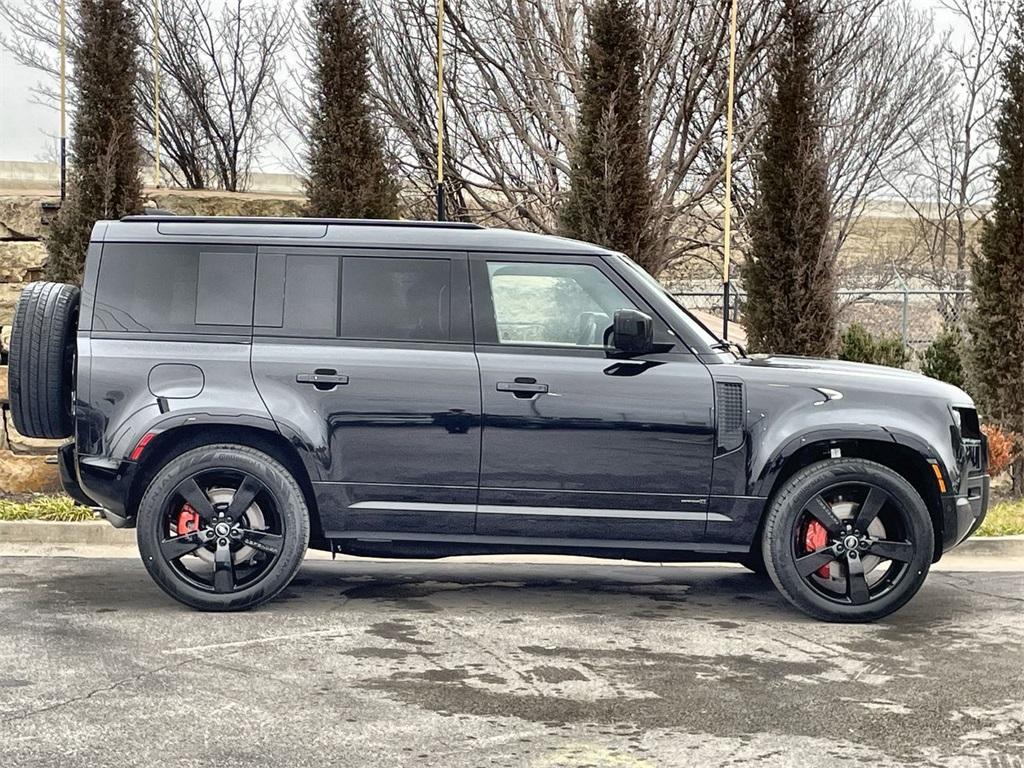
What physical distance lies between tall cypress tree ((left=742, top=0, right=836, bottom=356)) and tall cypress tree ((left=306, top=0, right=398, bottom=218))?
3.43 metres

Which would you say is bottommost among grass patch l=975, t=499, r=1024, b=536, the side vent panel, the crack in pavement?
the crack in pavement

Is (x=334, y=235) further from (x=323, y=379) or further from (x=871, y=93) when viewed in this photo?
(x=871, y=93)

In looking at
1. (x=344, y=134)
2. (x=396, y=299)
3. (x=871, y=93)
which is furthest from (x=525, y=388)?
(x=871, y=93)

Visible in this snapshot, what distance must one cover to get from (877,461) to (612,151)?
219 inches

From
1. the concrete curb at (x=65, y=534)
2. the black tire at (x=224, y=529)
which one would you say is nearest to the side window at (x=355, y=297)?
the black tire at (x=224, y=529)

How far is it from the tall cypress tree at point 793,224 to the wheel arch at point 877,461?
5114 mm

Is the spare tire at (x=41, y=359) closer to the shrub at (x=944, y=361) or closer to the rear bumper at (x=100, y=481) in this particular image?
the rear bumper at (x=100, y=481)

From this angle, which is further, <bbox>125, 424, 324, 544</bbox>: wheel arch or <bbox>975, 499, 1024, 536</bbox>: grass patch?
<bbox>975, 499, 1024, 536</bbox>: grass patch

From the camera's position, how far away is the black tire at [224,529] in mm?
7137

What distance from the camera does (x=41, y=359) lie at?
23.8 feet

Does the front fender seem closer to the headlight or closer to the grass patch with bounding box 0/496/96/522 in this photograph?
the headlight

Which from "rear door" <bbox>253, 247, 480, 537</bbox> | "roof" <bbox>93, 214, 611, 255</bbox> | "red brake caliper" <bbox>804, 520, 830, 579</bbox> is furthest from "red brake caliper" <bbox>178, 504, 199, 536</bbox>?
"red brake caliper" <bbox>804, 520, 830, 579</bbox>

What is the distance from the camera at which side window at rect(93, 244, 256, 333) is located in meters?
7.27

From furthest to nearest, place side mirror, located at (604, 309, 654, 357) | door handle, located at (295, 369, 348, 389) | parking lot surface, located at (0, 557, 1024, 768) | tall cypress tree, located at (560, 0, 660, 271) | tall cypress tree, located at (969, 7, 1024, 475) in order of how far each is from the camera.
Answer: tall cypress tree, located at (969, 7, 1024, 475), tall cypress tree, located at (560, 0, 660, 271), door handle, located at (295, 369, 348, 389), side mirror, located at (604, 309, 654, 357), parking lot surface, located at (0, 557, 1024, 768)
